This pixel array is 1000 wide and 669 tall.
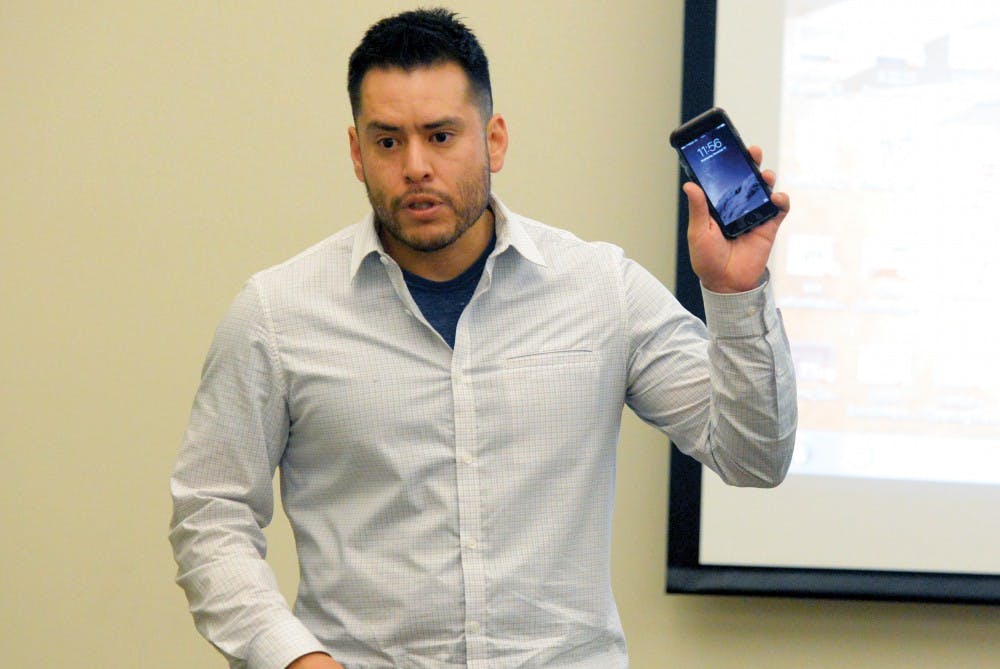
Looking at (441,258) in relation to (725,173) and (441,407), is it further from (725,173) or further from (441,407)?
(725,173)

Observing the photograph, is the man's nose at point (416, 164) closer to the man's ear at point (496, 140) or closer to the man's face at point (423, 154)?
the man's face at point (423, 154)

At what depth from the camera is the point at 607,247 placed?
166 cm

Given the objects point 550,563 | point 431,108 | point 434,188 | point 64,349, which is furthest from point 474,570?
point 64,349

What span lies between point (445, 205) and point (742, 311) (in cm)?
38

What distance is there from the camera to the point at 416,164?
1483 millimetres

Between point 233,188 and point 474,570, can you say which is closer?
point 474,570

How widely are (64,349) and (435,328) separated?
4.36 ft

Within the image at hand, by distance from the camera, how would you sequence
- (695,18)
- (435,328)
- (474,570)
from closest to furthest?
(474,570)
(435,328)
(695,18)

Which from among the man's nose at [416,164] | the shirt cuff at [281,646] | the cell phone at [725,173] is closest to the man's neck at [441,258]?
the man's nose at [416,164]

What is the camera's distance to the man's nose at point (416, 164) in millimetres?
1481

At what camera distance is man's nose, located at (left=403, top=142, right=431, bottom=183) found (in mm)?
1481

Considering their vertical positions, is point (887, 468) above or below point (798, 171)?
below

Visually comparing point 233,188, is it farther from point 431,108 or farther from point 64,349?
point 431,108

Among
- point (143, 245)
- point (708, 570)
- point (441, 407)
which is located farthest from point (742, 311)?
point (143, 245)
